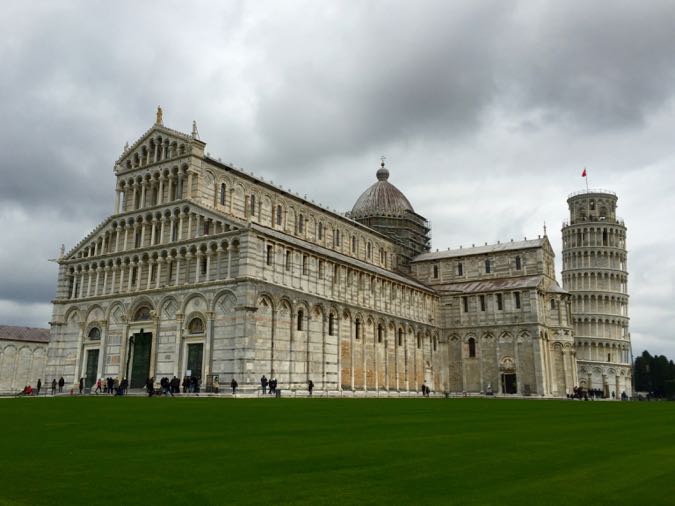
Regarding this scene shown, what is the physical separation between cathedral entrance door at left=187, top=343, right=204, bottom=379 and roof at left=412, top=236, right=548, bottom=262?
37.8 m

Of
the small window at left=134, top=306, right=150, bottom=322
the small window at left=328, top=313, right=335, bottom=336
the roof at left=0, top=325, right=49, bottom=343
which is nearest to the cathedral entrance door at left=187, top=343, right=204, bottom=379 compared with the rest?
the small window at left=134, top=306, right=150, bottom=322

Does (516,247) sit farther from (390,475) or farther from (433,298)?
(390,475)

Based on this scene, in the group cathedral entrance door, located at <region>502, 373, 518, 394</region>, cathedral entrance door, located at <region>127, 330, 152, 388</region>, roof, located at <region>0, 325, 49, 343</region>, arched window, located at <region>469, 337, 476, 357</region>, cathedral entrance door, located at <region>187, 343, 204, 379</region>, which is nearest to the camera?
cathedral entrance door, located at <region>187, 343, 204, 379</region>

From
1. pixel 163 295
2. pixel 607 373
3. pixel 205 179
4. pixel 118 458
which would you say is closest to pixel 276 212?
pixel 205 179

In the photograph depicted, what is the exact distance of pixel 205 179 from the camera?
47156 mm

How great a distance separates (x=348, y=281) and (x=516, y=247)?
2579 cm

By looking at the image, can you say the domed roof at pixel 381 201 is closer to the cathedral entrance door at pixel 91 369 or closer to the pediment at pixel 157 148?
the pediment at pixel 157 148

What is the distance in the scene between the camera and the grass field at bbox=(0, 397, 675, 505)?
692 centimetres

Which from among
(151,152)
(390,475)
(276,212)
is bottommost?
(390,475)

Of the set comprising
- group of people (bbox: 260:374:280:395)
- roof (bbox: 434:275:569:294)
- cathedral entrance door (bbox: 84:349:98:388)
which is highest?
roof (bbox: 434:275:569:294)

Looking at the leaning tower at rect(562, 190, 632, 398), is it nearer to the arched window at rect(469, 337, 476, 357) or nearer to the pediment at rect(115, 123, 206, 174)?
the arched window at rect(469, 337, 476, 357)

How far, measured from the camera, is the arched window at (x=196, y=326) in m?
42.9

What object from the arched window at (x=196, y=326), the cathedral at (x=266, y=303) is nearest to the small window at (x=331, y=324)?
the cathedral at (x=266, y=303)

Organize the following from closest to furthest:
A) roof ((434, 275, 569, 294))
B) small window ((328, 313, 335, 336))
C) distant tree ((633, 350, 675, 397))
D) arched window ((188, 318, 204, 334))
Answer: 1. arched window ((188, 318, 204, 334))
2. small window ((328, 313, 335, 336))
3. roof ((434, 275, 569, 294))
4. distant tree ((633, 350, 675, 397))
